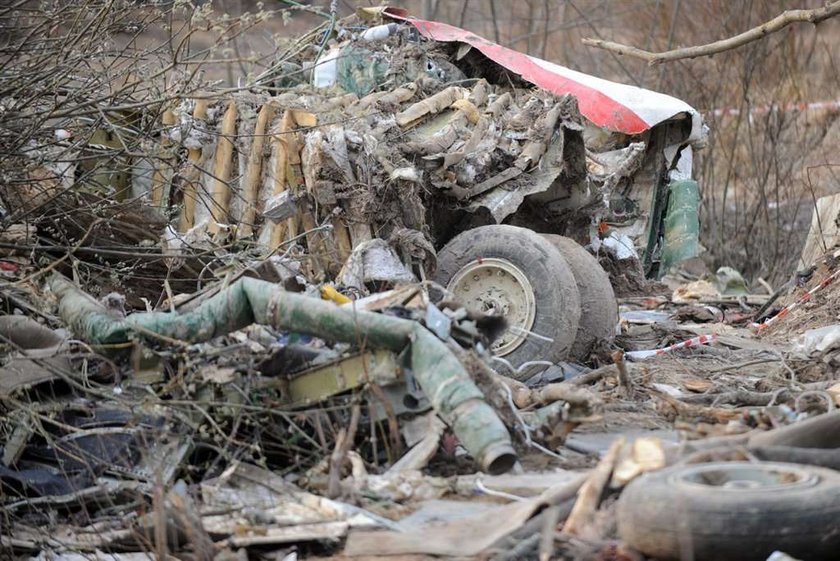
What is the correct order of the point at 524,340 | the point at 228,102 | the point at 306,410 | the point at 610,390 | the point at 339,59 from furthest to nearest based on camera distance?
the point at 339,59, the point at 228,102, the point at 524,340, the point at 610,390, the point at 306,410

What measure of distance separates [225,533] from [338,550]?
1.70 ft

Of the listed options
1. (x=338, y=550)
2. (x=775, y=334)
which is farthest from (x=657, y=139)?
(x=338, y=550)

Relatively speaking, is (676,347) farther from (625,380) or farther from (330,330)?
(330,330)

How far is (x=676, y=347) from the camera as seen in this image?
10.1m

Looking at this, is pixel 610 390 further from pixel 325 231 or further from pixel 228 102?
pixel 228 102

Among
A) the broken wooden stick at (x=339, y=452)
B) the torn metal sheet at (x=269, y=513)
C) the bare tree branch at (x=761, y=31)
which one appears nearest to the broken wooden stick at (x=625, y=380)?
the bare tree branch at (x=761, y=31)

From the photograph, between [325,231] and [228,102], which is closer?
[325,231]

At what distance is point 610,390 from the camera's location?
25.7 feet

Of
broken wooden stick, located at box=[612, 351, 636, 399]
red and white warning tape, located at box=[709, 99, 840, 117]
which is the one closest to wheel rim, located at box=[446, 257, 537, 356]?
broken wooden stick, located at box=[612, 351, 636, 399]

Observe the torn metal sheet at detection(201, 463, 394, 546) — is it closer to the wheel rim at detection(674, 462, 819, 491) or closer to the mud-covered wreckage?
the wheel rim at detection(674, 462, 819, 491)

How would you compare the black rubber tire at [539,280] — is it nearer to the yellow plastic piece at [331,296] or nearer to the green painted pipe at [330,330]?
the yellow plastic piece at [331,296]

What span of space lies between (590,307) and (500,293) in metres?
0.74

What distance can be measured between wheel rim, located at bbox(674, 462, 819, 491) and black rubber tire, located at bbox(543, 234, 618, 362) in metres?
4.39

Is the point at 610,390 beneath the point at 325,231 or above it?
beneath
